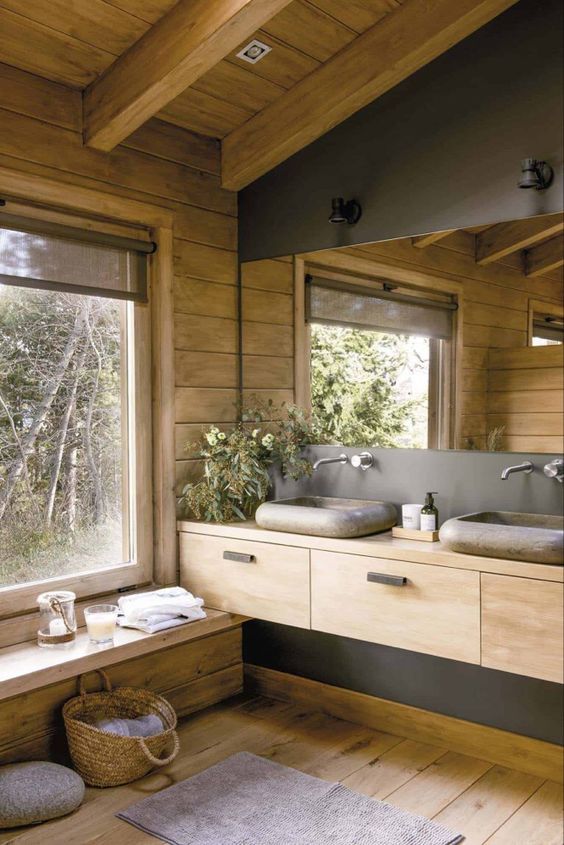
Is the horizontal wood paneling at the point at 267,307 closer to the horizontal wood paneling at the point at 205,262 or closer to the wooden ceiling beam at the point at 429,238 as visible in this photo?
the horizontal wood paneling at the point at 205,262

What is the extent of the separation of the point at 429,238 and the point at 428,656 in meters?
1.57

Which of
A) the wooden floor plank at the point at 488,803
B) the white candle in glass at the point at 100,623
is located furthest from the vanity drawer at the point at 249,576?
the wooden floor plank at the point at 488,803

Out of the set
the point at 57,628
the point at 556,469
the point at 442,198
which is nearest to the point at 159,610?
the point at 57,628

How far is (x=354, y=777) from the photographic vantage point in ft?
8.88

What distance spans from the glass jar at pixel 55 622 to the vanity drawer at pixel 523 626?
137cm

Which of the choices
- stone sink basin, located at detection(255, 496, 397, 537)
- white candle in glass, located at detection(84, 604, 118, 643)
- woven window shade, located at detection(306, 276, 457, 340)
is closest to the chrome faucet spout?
stone sink basin, located at detection(255, 496, 397, 537)

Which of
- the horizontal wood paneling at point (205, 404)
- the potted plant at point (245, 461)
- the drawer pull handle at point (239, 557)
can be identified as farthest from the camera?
the horizontal wood paneling at point (205, 404)

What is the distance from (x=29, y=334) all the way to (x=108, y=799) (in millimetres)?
1605

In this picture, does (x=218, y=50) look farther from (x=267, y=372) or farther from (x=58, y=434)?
(x=58, y=434)

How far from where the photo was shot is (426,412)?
290cm

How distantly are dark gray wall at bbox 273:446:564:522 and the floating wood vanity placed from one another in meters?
0.23

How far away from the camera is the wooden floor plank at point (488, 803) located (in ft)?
7.82

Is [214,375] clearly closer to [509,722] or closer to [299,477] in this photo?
[299,477]

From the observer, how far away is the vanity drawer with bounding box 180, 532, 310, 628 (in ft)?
9.51
